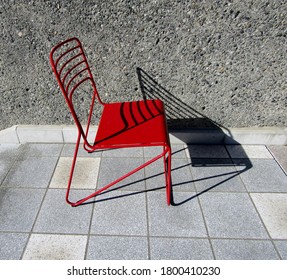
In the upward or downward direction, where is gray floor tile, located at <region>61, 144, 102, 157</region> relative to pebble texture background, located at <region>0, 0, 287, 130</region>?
downward

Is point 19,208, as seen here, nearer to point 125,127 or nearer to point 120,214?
point 120,214

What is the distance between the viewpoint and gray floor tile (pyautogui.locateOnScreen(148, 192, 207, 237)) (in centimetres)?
193

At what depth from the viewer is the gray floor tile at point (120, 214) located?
1.95 meters

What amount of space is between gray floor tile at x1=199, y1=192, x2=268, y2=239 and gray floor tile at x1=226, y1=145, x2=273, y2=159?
0.62 m

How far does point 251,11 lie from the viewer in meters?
2.10

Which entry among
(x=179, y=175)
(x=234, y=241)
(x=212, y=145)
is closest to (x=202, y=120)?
(x=212, y=145)

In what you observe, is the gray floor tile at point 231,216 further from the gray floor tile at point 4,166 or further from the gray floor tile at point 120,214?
the gray floor tile at point 4,166

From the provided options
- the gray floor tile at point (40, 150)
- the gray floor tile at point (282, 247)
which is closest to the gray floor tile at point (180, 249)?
the gray floor tile at point (282, 247)

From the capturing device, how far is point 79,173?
248cm

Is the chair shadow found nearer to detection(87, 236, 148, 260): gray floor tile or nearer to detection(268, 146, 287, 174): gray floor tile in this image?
detection(268, 146, 287, 174): gray floor tile

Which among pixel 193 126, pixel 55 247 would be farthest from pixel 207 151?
pixel 55 247

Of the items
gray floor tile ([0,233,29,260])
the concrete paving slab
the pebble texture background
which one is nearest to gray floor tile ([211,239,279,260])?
the concrete paving slab

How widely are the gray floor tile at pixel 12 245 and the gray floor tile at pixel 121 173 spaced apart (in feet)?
2.56
